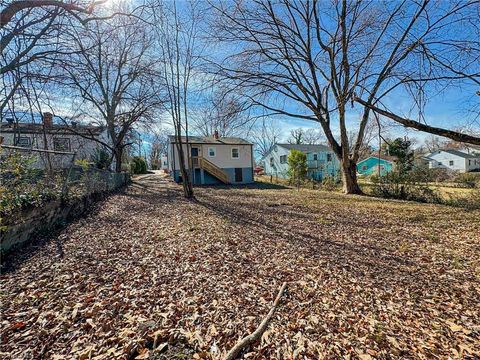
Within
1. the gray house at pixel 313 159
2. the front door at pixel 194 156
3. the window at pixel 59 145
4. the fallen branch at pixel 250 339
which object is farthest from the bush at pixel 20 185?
the gray house at pixel 313 159

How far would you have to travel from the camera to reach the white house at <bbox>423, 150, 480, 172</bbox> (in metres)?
43.9

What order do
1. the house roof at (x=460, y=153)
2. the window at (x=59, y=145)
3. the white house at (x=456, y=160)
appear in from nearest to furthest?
1. the window at (x=59, y=145)
2. the white house at (x=456, y=160)
3. the house roof at (x=460, y=153)

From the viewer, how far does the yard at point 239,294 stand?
1.88 m

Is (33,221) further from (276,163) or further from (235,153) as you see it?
(276,163)

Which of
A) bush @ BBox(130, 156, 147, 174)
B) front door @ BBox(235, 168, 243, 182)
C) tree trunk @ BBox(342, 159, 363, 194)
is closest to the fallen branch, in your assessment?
tree trunk @ BBox(342, 159, 363, 194)

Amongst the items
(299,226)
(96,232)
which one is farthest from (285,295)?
(96,232)

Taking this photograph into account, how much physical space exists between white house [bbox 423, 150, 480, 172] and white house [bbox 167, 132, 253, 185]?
39138 mm

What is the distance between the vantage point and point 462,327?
82.6 inches

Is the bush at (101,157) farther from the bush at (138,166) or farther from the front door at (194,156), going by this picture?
the bush at (138,166)

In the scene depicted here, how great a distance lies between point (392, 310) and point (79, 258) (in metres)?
4.42

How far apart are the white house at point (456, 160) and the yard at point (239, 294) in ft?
168

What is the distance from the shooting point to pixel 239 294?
2.60 meters

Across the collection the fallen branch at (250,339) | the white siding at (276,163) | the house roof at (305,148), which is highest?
the house roof at (305,148)

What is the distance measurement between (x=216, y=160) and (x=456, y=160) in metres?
52.4
